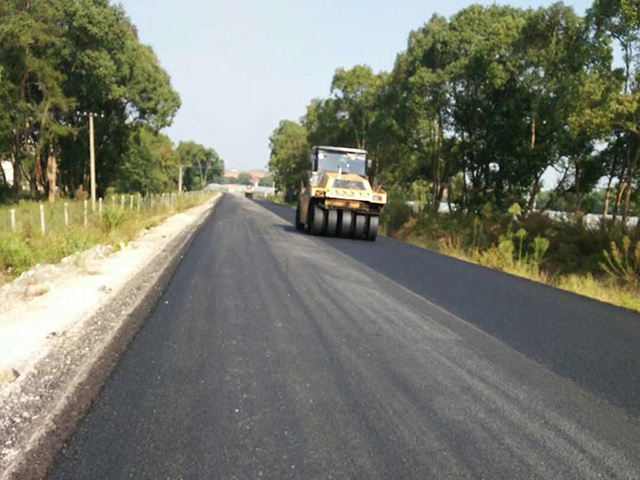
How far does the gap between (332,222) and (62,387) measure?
14065 mm

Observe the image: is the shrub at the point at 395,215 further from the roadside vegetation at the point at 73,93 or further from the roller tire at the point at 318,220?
the roadside vegetation at the point at 73,93

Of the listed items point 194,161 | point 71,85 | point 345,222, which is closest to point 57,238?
point 345,222

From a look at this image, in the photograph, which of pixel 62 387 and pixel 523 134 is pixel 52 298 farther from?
pixel 523 134

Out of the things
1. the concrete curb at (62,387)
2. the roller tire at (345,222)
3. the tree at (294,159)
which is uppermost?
the tree at (294,159)

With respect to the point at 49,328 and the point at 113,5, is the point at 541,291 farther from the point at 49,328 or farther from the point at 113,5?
the point at 113,5

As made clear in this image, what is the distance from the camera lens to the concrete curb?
3117 millimetres

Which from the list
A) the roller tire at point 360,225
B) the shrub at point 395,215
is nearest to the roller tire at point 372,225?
the roller tire at point 360,225

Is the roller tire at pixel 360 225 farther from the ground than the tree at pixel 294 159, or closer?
closer

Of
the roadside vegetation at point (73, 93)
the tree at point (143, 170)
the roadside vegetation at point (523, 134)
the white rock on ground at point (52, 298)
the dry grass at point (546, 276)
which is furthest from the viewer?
the tree at point (143, 170)

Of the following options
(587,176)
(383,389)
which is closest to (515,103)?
(587,176)

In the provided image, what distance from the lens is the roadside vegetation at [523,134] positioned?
13.7 m

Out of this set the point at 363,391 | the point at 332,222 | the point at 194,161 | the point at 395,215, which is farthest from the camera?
the point at 194,161

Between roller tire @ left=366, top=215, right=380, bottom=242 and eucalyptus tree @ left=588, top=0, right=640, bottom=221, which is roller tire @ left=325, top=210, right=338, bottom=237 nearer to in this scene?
roller tire @ left=366, top=215, right=380, bottom=242

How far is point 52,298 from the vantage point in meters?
7.08
